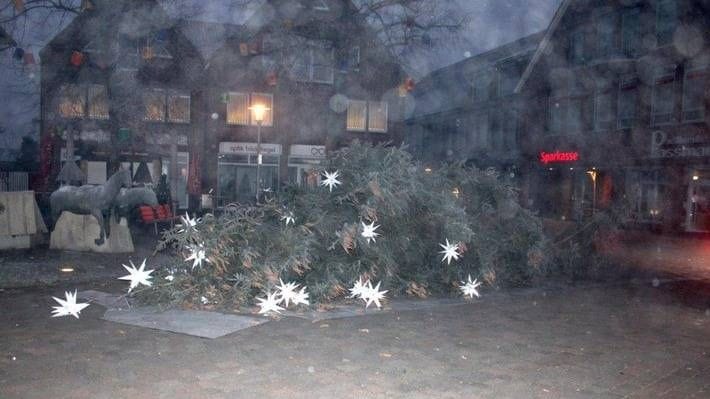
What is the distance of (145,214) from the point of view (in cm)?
1538

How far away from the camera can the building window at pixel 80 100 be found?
2067 cm

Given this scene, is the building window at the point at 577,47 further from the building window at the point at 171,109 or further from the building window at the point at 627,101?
the building window at the point at 171,109

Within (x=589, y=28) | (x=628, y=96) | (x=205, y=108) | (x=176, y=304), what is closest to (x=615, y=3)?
(x=589, y=28)

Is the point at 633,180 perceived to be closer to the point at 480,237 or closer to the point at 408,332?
the point at 480,237

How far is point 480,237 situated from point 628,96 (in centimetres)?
1871

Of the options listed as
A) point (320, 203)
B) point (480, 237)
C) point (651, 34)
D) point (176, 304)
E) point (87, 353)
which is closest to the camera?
point (87, 353)

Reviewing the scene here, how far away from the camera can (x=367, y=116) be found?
106 feet

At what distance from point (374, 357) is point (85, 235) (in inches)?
342

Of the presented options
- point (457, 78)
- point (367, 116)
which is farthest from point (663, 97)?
point (457, 78)

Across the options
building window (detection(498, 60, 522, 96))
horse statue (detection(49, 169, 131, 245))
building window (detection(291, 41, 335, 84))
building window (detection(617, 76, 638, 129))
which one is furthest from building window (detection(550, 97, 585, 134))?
horse statue (detection(49, 169, 131, 245))

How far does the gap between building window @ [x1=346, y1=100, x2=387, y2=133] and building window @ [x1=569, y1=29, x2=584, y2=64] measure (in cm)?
948

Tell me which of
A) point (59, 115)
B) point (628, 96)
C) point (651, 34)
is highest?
point (651, 34)

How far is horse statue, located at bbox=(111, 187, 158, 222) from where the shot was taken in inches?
488

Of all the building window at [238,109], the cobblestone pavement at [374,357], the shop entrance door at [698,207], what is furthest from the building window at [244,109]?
the cobblestone pavement at [374,357]
